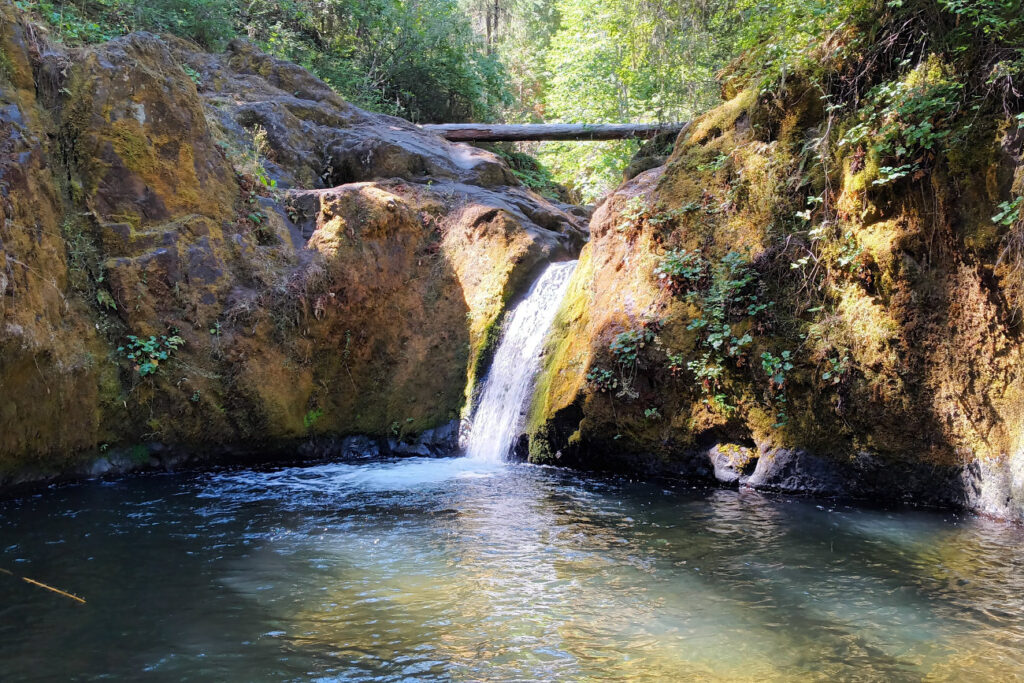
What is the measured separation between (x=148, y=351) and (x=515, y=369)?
468cm

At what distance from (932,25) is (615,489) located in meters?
5.74

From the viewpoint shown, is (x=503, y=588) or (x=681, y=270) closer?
(x=503, y=588)

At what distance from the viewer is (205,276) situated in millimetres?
9805

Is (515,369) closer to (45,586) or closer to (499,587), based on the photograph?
(499,587)

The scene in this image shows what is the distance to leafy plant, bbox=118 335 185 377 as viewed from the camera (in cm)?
904

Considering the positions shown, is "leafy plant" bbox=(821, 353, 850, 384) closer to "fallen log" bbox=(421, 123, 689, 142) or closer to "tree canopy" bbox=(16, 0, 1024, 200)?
"tree canopy" bbox=(16, 0, 1024, 200)

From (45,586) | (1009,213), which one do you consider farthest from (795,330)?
(45,586)

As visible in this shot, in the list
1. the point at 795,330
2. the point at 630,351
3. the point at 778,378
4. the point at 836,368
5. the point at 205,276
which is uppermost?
the point at 205,276

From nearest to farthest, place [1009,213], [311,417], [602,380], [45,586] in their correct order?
[45,586] < [1009,213] < [602,380] < [311,417]

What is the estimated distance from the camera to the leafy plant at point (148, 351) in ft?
29.7

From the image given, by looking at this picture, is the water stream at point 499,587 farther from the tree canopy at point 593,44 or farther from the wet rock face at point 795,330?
the tree canopy at point 593,44

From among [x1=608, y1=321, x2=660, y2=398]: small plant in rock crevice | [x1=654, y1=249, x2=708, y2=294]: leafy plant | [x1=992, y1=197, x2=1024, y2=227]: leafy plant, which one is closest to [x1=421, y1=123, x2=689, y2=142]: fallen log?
[x1=654, y1=249, x2=708, y2=294]: leafy plant

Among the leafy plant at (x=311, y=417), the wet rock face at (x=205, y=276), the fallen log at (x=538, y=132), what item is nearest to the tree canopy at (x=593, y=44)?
the fallen log at (x=538, y=132)

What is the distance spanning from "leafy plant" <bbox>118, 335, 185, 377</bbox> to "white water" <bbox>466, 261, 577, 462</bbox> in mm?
4065
